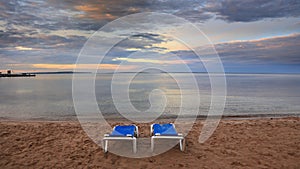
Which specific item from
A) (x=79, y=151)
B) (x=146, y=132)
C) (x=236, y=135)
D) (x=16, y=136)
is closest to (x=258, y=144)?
(x=236, y=135)

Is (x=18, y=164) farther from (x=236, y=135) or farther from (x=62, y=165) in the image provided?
(x=236, y=135)

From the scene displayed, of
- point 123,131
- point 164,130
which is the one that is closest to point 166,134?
point 164,130

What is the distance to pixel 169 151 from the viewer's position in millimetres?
4754

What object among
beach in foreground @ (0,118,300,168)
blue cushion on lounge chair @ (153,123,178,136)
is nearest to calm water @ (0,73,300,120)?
beach in foreground @ (0,118,300,168)

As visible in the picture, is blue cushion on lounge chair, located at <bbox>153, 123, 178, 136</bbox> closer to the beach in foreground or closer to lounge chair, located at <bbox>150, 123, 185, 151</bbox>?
lounge chair, located at <bbox>150, 123, 185, 151</bbox>

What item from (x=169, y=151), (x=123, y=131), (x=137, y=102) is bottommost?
(x=137, y=102)

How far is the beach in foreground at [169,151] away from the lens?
4125mm

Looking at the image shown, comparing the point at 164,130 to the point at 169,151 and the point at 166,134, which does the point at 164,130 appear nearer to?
the point at 166,134

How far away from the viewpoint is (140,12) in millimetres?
13828

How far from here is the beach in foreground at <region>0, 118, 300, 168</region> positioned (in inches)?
162

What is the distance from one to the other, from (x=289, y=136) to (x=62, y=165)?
6.53 m

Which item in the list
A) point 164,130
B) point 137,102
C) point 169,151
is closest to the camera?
point 169,151

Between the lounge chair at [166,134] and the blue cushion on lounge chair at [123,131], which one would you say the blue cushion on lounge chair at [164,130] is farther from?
the blue cushion on lounge chair at [123,131]

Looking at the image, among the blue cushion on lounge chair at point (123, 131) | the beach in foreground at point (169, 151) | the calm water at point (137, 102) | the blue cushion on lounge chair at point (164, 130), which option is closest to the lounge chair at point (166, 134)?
the blue cushion on lounge chair at point (164, 130)
